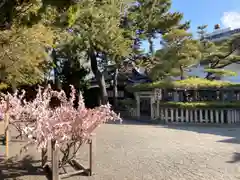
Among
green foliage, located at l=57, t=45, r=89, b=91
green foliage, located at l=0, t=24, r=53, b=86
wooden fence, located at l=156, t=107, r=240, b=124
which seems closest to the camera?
green foliage, located at l=0, t=24, r=53, b=86

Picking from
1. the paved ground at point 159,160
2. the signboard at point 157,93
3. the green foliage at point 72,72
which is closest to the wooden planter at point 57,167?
the paved ground at point 159,160

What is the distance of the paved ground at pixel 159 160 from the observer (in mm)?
4527

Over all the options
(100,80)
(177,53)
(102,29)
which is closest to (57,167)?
(177,53)

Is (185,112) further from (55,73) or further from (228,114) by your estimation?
(55,73)

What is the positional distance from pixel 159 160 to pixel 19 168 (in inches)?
113

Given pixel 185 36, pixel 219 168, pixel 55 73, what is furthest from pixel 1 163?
pixel 55 73

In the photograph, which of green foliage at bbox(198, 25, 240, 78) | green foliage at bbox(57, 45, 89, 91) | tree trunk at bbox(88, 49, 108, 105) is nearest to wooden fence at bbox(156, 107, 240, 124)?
green foliage at bbox(198, 25, 240, 78)

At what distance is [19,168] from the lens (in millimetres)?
5004

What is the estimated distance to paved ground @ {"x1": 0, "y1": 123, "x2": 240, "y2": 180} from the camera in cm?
453

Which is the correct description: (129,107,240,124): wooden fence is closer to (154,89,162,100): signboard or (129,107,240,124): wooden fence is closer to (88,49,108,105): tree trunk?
(154,89,162,100): signboard

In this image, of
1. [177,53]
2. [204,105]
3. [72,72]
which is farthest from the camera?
[72,72]

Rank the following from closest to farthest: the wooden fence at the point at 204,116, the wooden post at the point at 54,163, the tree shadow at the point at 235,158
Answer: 1. the wooden post at the point at 54,163
2. the tree shadow at the point at 235,158
3. the wooden fence at the point at 204,116

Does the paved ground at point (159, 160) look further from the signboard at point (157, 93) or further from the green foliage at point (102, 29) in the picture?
the green foliage at point (102, 29)

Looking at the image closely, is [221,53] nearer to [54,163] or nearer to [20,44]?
[20,44]
